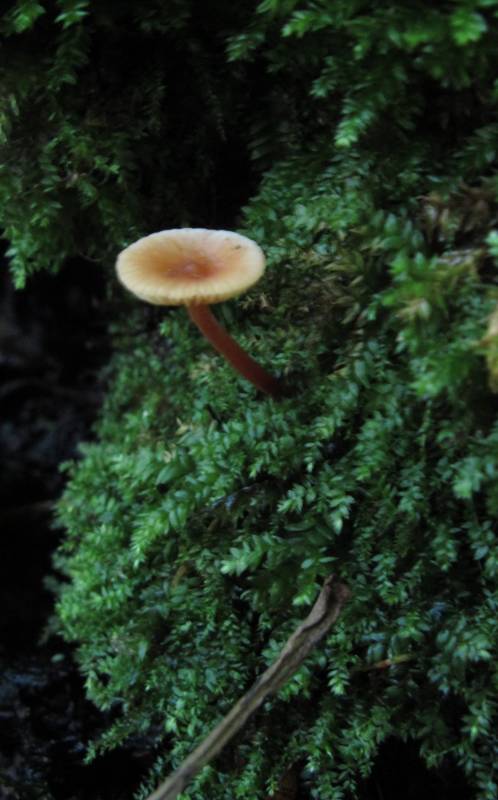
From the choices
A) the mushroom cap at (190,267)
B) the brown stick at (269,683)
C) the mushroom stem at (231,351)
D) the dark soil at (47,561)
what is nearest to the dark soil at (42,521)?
the dark soil at (47,561)

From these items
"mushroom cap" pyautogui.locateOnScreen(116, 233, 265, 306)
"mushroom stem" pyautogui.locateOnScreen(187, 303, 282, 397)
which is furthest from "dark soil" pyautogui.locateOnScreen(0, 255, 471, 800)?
"mushroom cap" pyautogui.locateOnScreen(116, 233, 265, 306)

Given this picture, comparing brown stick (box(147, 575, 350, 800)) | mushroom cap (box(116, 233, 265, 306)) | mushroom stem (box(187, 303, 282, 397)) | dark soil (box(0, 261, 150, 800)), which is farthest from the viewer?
dark soil (box(0, 261, 150, 800))

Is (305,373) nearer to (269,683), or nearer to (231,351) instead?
(231,351)

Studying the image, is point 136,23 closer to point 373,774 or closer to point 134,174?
point 134,174

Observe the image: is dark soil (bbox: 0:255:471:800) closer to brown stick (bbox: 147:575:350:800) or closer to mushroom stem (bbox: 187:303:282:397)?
brown stick (bbox: 147:575:350:800)

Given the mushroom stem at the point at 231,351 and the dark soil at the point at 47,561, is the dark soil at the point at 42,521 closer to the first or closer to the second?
the dark soil at the point at 47,561

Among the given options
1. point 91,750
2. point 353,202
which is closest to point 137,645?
point 91,750
